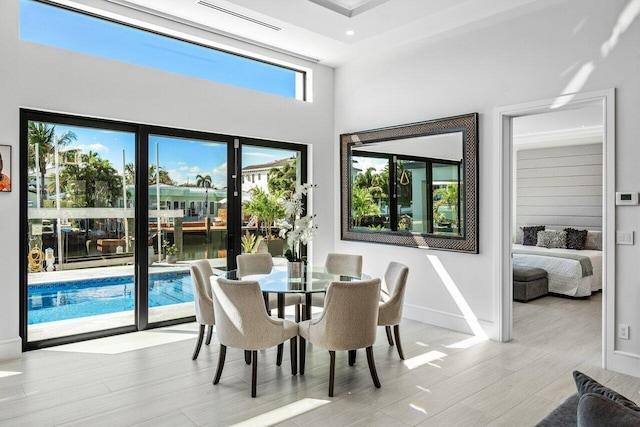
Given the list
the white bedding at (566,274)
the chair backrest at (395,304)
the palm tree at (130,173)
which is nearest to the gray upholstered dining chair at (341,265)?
the chair backrest at (395,304)

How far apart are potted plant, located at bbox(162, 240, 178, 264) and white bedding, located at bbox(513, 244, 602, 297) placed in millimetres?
5104

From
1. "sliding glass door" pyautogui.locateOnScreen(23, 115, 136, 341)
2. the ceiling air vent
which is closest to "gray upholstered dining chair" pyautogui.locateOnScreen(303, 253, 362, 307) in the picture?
"sliding glass door" pyautogui.locateOnScreen(23, 115, 136, 341)

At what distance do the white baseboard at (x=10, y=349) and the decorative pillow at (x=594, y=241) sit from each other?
8.53m

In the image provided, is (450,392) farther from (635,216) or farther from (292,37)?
(292,37)

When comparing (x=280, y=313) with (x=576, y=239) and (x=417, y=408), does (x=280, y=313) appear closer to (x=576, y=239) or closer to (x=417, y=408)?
(x=417, y=408)

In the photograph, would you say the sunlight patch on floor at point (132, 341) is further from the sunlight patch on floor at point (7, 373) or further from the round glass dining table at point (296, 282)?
the round glass dining table at point (296, 282)

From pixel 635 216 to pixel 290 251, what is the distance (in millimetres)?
2977

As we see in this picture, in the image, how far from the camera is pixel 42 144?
4191 millimetres

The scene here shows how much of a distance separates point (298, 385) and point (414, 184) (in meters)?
3.01

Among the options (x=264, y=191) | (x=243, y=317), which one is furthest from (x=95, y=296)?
(x=264, y=191)

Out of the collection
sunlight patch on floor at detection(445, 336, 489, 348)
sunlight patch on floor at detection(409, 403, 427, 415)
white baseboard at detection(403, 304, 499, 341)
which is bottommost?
sunlight patch on floor at detection(445, 336, 489, 348)

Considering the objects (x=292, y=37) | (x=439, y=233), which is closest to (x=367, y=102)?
(x=292, y=37)

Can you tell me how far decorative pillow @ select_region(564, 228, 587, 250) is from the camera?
772 cm

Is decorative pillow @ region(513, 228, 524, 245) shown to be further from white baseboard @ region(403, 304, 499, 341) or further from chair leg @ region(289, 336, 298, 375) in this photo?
chair leg @ region(289, 336, 298, 375)
